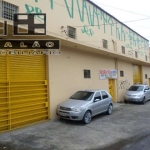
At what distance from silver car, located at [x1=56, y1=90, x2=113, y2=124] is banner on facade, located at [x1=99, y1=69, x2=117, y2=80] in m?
4.00

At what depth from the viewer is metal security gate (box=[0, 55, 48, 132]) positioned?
7.83 metres

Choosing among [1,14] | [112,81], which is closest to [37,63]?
[1,14]

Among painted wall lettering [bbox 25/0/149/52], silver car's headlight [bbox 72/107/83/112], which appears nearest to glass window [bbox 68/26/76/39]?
painted wall lettering [bbox 25/0/149/52]

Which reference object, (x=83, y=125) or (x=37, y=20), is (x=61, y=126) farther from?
(x=37, y=20)

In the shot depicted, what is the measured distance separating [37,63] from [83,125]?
4006 mm

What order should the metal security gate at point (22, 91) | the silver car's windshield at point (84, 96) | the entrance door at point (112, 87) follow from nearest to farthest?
1. the metal security gate at point (22, 91)
2. the silver car's windshield at point (84, 96)
3. the entrance door at point (112, 87)

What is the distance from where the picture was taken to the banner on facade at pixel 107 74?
14633 millimetres

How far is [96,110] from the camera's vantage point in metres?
9.59

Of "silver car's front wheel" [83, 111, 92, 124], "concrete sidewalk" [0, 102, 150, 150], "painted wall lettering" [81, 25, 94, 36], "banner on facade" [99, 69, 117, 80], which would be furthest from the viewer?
"banner on facade" [99, 69, 117, 80]

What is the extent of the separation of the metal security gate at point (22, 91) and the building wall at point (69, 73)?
0.52m

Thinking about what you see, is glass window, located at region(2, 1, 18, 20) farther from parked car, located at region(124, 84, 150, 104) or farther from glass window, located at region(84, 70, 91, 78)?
parked car, located at region(124, 84, 150, 104)

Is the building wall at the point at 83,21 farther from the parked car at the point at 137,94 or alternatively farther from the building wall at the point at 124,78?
the parked car at the point at 137,94

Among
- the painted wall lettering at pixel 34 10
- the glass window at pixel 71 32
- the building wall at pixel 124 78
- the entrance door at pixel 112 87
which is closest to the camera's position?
the painted wall lettering at pixel 34 10

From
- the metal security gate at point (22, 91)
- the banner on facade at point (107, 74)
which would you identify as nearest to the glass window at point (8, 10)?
the metal security gate at point (22, 91)
